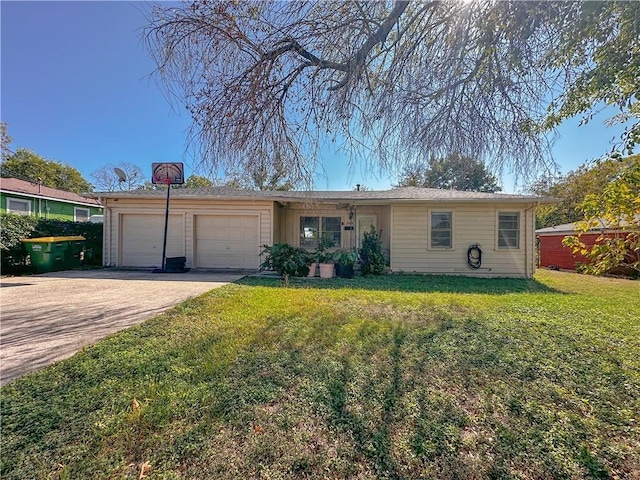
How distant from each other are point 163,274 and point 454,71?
8970 mm

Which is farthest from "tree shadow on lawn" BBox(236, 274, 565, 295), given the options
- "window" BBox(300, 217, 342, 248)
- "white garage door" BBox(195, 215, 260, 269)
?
"window" BBox(300, 217, 342, 248)

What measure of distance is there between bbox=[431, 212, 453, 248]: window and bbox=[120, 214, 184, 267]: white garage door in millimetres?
8824

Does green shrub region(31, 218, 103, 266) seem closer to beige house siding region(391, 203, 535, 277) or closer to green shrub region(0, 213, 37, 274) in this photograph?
green shrub region(0, 213, 37, 274)

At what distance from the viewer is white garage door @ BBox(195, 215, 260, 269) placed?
10.2 metres

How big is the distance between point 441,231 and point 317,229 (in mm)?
4672

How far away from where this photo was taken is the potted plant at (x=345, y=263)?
28.3ft

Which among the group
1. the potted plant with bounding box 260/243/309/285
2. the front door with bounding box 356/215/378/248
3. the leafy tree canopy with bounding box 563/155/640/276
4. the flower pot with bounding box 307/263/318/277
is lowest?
the flower pot with bounding box 307/263/318/277

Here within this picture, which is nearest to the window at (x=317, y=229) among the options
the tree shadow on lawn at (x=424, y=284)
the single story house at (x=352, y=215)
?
the single story house at (x=352, y=215)

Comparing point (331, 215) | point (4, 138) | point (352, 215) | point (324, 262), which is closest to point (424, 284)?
point (324, 262)

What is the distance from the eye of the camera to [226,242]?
10.2 m

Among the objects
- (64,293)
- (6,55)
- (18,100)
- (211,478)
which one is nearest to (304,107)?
(211,478)

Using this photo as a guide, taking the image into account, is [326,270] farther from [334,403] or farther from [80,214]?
[80,214]

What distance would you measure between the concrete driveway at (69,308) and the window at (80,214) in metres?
11.6

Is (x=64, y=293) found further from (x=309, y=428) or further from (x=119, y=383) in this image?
(x=309, y=428)
